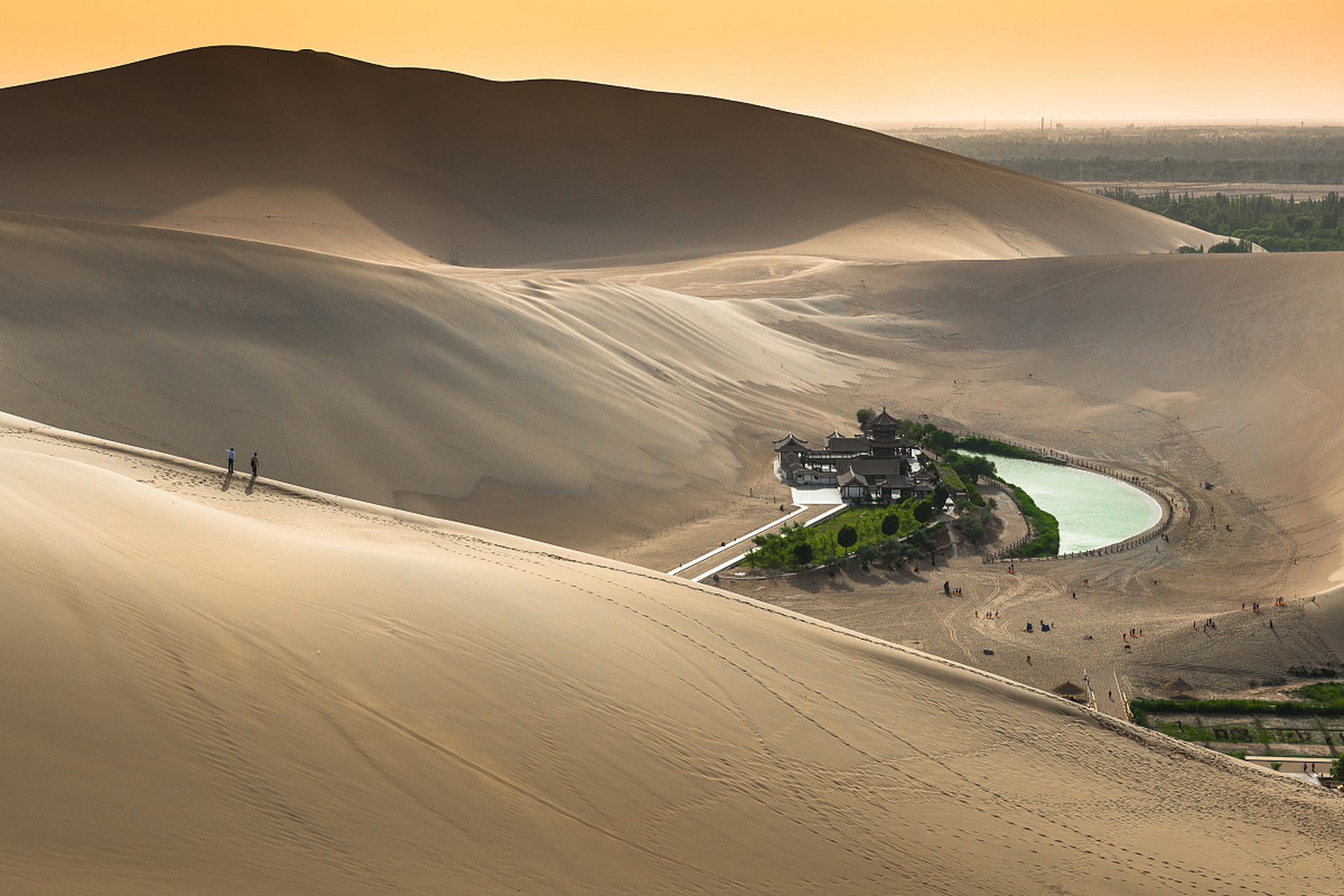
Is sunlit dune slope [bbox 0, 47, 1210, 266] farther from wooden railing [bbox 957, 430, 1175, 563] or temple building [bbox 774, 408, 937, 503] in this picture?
temple building [bbox 774, 408, 937, 503]

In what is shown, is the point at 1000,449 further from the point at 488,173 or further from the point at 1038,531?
the point at 488,173

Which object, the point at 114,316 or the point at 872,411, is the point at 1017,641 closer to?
the point at 872,411

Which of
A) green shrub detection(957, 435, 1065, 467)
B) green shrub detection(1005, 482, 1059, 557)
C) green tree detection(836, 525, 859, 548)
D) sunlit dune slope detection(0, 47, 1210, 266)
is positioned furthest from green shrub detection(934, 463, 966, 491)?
sunlit dune slope detection(0, 47, 1210, 266)

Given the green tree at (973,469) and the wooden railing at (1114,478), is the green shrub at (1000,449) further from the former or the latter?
the green tree at (973,469)

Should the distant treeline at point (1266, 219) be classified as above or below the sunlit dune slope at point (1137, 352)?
above

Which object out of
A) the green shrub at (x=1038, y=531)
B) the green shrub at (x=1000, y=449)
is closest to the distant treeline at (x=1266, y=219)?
the green shrub at (x=1000, y=449)

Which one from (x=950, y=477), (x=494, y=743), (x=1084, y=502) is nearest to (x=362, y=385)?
(x=950, y=477)
